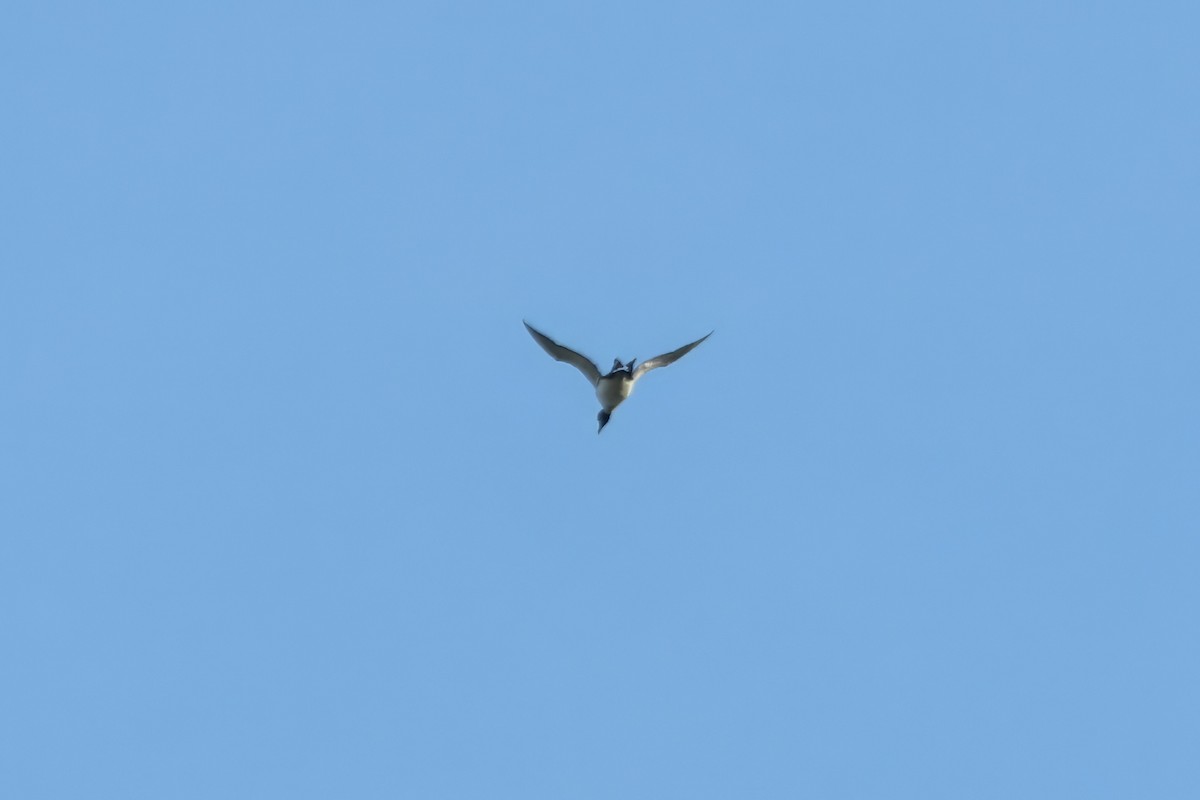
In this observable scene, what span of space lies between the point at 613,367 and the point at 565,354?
140cm

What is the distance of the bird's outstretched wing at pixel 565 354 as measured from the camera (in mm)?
42531

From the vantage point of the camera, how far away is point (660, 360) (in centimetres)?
4284

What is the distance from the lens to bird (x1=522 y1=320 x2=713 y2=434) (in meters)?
42.5

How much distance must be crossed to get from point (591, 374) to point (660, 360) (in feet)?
7.70

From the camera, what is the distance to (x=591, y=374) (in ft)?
145

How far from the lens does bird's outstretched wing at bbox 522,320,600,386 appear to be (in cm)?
4253

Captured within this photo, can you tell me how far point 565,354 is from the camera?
4325 cm

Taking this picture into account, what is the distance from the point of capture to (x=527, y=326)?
138ft

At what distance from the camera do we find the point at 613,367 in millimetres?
42688

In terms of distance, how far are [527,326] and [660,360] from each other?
3537 mm

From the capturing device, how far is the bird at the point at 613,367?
4247cm
